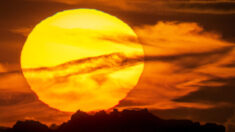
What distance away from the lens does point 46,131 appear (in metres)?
196

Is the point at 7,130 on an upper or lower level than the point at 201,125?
lower

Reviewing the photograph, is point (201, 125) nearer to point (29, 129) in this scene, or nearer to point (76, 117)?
point (76, 117)

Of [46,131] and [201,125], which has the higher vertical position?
[201,125]

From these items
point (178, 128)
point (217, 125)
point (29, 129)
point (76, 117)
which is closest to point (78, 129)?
point (76, 117)

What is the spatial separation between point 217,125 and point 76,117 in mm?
67705

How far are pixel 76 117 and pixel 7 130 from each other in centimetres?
3327

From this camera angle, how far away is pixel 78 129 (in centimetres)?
19988

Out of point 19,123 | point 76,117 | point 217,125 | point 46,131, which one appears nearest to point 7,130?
point 19,123

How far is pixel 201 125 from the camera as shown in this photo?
19912 cm

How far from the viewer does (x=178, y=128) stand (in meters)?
198

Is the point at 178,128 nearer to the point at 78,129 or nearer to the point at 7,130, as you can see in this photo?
the point at 78,129

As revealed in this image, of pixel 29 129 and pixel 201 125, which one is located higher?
pixel 201 125

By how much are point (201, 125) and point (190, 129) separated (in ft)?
19.9

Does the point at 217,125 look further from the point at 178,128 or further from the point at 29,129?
the point at 29,129
